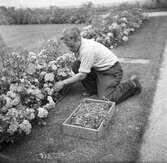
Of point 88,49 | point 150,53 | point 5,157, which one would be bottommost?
point 5,157

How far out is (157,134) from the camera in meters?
3.02

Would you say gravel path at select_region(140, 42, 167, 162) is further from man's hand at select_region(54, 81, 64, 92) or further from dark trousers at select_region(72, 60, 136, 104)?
man's hand at select_region(54, 81, 64, 92)

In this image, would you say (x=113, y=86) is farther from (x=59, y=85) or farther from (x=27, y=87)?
(x=27, y=87)

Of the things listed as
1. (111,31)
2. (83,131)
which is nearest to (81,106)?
(83,131)

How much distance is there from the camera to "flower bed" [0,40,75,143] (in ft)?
9.54

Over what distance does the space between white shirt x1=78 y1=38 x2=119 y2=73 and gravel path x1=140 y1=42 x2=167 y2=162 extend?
0.86 m

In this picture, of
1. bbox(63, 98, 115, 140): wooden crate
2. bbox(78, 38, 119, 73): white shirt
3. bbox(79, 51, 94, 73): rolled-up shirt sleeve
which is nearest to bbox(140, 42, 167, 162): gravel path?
bbox(63, 98, 115, 140): wooden crate

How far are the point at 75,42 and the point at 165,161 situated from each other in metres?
1.78

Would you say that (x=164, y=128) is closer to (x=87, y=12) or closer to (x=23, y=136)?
(x=23, y=136)

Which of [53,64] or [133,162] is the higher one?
[53,64]

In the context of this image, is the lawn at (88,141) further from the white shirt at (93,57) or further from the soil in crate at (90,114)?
the white shirt at (93,57)

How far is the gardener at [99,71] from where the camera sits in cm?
346

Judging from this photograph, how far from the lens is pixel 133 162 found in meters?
2.61

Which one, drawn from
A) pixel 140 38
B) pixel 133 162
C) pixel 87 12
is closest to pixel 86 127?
pixel 133 162
